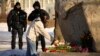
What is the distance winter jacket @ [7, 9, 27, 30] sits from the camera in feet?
51.0

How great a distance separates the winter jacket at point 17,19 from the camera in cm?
1555

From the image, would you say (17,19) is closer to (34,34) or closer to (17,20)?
(17,20)

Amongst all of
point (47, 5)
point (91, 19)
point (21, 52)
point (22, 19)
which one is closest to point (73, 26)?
point (91, 19)

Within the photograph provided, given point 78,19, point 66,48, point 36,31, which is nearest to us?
point 66,48

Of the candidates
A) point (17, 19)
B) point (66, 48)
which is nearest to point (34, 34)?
point (66, 48)

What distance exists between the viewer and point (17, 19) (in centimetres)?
1568

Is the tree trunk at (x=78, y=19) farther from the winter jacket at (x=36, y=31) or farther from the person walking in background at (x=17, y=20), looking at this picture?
the person walking in background at (x=17, y=20)

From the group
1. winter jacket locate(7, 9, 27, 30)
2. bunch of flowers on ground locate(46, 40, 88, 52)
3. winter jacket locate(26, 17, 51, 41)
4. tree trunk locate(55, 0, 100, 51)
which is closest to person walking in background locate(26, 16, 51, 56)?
winter jacket locate(26, 17, 51, 41)

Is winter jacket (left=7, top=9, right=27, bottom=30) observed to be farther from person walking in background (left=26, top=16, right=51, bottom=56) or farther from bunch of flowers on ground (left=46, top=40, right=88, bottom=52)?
bunch of flowers on ground (left=46, top=40, right=88, bottom=52)

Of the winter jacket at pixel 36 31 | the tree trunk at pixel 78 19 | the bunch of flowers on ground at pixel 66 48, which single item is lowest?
the bunch of flowers on ground at pixel 66 48

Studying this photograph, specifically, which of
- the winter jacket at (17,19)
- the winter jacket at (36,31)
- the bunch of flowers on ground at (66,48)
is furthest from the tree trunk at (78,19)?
the winter jacket at (17,19)

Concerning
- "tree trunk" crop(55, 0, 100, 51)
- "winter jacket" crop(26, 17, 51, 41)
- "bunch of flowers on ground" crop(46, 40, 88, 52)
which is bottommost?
"bunch of flowers on ground" crop(46, 40, 88, 52)

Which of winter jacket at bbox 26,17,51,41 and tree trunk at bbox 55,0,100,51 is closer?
tree trunk at bbox 55,0,100,51

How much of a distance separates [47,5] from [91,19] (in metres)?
42.7
